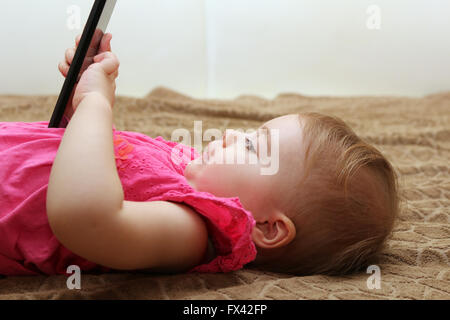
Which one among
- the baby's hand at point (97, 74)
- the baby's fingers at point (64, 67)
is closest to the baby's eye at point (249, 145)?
the baby's hand at point (97, 74)

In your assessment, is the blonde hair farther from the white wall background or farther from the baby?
the white wall background

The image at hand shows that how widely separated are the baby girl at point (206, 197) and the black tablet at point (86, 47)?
2cm

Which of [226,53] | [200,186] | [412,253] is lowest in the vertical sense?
[412,253]

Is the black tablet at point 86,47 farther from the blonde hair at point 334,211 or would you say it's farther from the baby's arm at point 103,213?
the blonde hair at point 334,211

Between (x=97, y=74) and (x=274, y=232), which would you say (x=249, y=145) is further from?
(x=97, y=74)

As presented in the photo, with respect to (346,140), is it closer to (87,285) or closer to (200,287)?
(200,287)

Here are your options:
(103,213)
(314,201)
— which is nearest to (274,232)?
(314,201)

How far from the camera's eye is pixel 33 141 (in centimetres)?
76

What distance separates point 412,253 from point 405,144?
0.86 m

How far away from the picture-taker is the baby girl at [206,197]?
63cm

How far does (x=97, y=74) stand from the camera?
29.8 inches

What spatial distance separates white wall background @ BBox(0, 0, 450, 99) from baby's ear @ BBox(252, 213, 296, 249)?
182 centimetres

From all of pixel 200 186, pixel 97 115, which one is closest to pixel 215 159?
pixel 200 186

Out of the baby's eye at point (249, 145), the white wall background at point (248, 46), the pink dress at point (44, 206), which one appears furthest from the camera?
the white wall background at point (248, 46)
